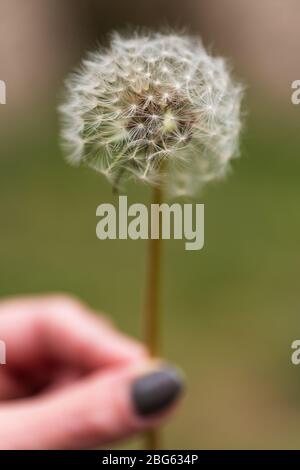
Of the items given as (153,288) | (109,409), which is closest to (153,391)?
(109,409)

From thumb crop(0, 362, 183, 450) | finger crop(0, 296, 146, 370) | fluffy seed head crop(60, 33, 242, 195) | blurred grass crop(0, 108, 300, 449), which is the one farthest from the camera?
blurred grass crop(0, 108, 300, 449)

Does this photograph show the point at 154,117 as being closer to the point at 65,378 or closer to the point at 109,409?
the point at 109,409

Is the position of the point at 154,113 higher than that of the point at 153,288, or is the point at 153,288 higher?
the point at 154,113

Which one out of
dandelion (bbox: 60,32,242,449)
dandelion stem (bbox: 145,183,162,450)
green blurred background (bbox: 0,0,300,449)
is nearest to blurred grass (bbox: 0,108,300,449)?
green blurred background (bbox: 0,0,300,449)

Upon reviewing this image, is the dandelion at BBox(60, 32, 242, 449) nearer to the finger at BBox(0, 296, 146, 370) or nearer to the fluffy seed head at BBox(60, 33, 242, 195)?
the fluffy seed head at BBox(60, 33, 242, 195)


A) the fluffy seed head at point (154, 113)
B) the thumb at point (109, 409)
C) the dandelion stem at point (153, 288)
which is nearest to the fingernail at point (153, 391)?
the thumb at point (109, 409)

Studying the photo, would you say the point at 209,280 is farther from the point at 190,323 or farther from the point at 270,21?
the point at 270,21
